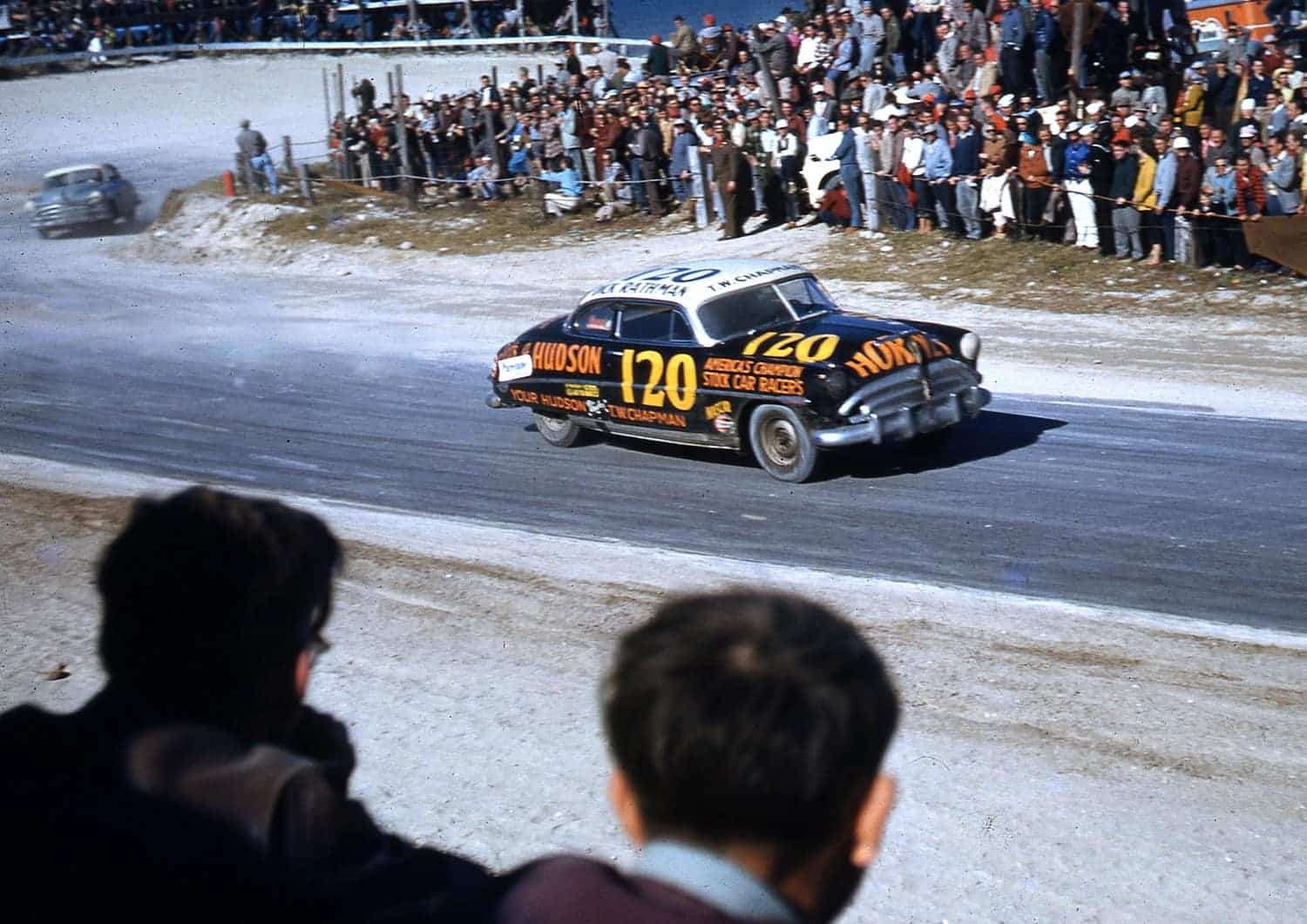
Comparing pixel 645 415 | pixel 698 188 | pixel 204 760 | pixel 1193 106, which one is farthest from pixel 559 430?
pixel 698 188

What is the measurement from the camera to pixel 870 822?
178 cm

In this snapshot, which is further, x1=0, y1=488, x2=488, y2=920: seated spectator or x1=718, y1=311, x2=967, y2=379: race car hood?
x1=718, y1=311, x2=967, y2=379: race car hood

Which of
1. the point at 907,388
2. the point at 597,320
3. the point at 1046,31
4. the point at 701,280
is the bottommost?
the point at 907,388

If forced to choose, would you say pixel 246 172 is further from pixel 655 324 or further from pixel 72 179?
pixel 655 324


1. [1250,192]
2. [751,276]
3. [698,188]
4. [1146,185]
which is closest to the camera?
[751,276]

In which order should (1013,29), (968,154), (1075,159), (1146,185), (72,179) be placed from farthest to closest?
(72,179), (1013,29), (968,154), (1075,159), (1146,185)

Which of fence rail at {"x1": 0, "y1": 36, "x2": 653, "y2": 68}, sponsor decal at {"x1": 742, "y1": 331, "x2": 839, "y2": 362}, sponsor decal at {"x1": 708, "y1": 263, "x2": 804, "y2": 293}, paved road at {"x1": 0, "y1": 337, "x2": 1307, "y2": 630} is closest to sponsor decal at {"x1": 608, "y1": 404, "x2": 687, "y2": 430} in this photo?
paved road at {"x1": 0, "y1": 337, "x2": 1307, "y2": 630}

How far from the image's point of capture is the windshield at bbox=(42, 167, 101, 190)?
97.8 ft

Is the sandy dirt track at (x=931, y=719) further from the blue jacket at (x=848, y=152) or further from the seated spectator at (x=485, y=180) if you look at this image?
the seated spectator at (x=485, y=180)

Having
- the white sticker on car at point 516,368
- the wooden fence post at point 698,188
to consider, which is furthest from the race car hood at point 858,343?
the wooden fence post at point 698,188

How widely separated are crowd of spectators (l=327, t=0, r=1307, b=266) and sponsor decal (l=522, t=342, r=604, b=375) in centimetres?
764

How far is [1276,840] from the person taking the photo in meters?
4.75

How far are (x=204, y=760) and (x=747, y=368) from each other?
8.47 m

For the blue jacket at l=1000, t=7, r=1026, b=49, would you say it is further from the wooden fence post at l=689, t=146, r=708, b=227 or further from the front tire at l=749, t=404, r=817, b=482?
the front tire at l=749, t=404, r=817, b=482
